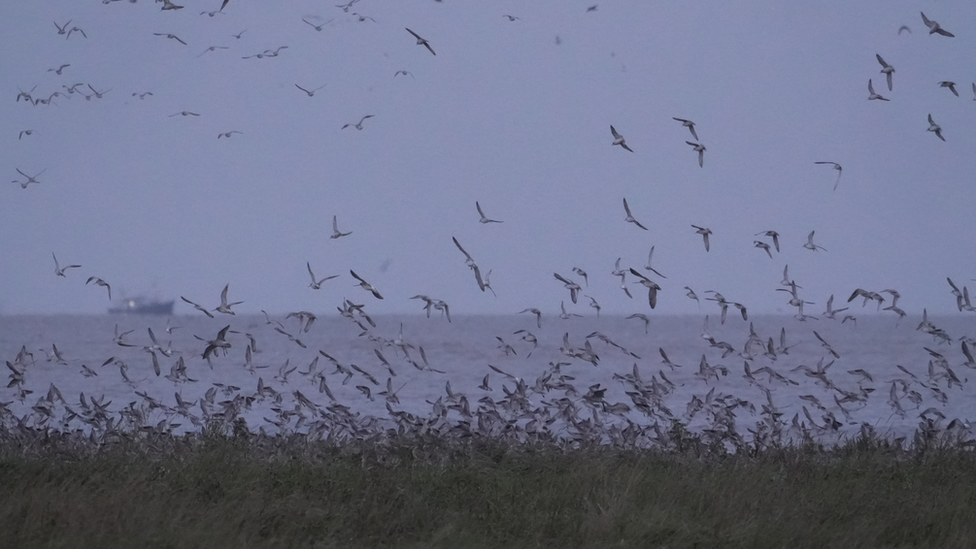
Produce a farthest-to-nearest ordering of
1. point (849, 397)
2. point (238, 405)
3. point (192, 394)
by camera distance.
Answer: point (192, 394)
point (849, 397)
point (238, 405)

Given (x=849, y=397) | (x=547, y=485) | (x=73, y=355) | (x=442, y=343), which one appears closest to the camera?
(x=547, y=485)

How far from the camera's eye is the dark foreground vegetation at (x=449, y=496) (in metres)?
8.48

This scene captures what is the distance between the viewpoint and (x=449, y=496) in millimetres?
9758

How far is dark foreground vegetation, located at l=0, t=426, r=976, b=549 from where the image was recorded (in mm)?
8477

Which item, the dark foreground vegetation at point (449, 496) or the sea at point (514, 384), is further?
the sea at point (514, 384)

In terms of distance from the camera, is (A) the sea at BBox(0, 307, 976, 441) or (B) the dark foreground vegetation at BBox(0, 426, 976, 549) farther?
(A) the sea at BBox(0, 307, 976, 441)

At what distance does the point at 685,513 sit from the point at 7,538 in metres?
5.77

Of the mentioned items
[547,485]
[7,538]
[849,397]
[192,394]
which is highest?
[849,397]

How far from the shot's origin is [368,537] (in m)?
8.57

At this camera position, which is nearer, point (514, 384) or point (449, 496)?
point (449, 496)

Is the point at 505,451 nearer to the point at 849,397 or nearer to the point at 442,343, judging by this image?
the point at 849,397

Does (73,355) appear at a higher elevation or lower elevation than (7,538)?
lower

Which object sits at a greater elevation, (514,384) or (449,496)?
(449,496)

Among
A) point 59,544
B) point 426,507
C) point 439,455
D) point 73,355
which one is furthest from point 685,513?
point 73,355
